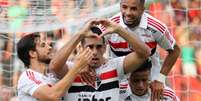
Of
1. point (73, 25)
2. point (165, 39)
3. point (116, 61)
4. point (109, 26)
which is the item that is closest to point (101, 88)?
point (116, 61)

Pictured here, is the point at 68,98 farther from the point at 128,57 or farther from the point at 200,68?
the point at 200,68

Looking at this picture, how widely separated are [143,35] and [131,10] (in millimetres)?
229

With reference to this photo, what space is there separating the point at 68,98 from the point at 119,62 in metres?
0.29

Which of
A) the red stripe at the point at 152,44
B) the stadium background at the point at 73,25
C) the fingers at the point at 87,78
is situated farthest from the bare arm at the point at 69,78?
the stadium background at the point at 73,25

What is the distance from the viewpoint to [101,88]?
285 cm

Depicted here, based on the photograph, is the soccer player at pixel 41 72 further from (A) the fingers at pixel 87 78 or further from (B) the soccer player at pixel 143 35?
(B) the soccer player at pixel 143 35

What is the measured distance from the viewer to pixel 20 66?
526 centimetres

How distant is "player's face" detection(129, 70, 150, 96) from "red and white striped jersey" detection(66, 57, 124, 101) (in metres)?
0.27

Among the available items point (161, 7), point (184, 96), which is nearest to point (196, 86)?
point (184, 96)

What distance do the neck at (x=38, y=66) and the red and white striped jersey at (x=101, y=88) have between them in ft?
0.71

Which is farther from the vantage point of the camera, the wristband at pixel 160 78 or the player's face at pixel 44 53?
the wristband at pixel 160 78

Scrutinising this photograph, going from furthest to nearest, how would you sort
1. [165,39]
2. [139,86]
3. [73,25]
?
[73,25]
[165,39]
[139,86]

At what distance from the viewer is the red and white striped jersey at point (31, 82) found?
2912 millimetres

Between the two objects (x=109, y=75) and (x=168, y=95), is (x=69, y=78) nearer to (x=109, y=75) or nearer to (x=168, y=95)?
(x=109, y=75)
